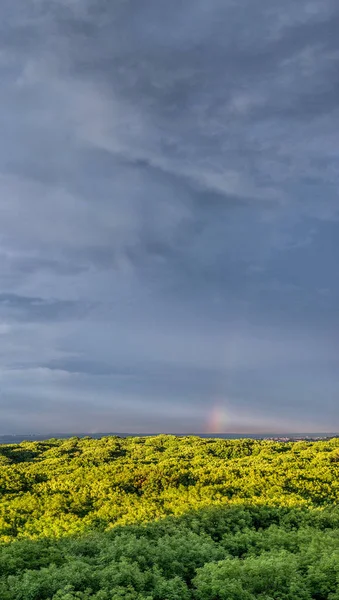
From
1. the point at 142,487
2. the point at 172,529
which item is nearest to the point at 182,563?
the point at 172,529

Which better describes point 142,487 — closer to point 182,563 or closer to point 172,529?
point 172,529

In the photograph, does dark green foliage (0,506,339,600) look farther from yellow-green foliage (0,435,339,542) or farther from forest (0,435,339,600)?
yellow-green foliage (0,435,339,542)

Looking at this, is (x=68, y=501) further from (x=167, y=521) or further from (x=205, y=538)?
(x=205, y=538)

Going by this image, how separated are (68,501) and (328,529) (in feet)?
35.6

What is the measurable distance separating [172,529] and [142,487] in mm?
7152

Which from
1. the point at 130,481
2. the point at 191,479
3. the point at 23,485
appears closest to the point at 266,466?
the point at 191,479

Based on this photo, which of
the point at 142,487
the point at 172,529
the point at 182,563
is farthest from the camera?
the point at 142,487

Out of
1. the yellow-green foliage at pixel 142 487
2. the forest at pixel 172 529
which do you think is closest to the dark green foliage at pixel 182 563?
the forest at pixel 172 529

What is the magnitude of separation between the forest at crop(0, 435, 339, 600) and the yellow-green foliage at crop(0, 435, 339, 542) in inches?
2.7

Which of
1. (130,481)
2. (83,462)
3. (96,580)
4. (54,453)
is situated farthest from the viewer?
(54,453)

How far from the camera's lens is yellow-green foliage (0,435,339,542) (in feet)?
59.8

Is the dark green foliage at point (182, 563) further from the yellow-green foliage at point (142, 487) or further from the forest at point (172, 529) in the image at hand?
the yellow-green foliage at point (142, 487)

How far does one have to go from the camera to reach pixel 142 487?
74.2 ft

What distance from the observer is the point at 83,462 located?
98.2ft
